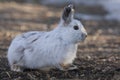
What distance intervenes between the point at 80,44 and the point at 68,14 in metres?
4.19

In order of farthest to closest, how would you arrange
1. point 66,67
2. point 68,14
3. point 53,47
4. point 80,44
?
point 80,44 < point 66,67 < point 68,14 < point 53,47

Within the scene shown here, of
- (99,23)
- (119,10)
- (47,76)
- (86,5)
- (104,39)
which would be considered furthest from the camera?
(86,5)

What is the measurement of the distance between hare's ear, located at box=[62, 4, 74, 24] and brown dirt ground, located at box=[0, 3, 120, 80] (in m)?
0.75

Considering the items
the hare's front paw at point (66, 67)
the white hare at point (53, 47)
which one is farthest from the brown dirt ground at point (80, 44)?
the white hare at point (53, 47)

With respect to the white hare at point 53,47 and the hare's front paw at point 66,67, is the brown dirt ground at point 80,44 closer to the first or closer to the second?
the hare's front paw at point 66,67

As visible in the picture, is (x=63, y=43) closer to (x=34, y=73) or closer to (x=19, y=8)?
(x=34, y=73)

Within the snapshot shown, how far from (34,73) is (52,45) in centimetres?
50

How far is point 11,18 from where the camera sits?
16.9 meters

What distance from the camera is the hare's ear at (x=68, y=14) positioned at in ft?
24.4

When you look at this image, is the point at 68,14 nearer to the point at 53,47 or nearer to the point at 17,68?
the point at 53,47

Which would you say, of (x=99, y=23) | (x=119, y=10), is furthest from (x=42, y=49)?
(x=119, y=10)

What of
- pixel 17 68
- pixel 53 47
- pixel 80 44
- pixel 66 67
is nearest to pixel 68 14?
pixel 53 47

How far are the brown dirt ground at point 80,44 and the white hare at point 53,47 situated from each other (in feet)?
0.56

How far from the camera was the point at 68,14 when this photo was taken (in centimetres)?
749
